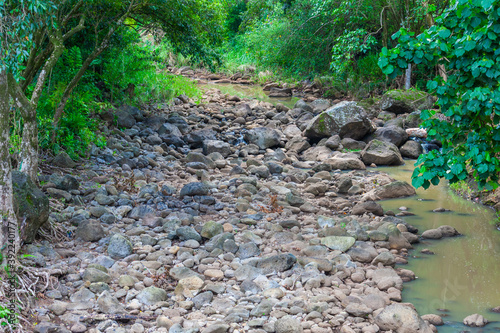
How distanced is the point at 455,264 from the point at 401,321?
1937 millimetres

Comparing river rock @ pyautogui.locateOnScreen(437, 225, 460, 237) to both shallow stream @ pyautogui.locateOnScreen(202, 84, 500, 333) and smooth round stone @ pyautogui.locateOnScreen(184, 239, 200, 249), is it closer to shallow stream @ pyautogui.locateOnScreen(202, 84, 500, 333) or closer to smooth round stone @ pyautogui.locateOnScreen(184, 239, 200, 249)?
shallow stream @ pyautogui.locateOnScreen(202, 84, 500, 333)

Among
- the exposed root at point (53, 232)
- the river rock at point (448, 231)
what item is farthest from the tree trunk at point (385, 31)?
the exposed root at point (53, 232)

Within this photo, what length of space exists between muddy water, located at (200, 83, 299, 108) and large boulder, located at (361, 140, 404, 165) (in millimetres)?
6997

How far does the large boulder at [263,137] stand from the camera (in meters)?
11.0

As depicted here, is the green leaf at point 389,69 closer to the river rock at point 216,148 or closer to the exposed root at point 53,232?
the exposed root at point 53,232

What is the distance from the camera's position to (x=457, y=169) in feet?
11.9

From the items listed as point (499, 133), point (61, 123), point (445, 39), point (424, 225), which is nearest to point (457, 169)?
point (499, 133)

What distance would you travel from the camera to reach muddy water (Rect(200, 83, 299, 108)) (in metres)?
18.2

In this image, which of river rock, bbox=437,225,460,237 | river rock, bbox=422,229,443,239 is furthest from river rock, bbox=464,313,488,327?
river rock, bbox=437,225,460,237

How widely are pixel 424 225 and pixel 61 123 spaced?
619 centimetres

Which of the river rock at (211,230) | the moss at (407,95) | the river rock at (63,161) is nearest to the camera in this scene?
the river rock at (211,230)

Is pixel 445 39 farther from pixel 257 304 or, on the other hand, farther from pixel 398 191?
pixel 398 191

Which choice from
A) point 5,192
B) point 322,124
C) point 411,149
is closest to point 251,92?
point 322,124

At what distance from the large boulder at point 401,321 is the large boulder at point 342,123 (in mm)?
7858
